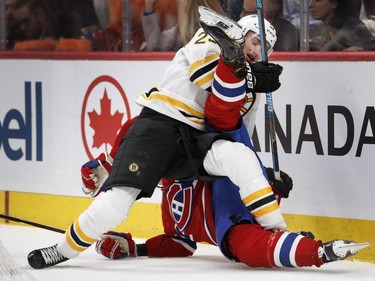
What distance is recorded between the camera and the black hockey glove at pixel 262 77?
15.0ft

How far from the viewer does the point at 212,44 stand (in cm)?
454

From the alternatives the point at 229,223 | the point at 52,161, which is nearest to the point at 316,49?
the point at 229,223

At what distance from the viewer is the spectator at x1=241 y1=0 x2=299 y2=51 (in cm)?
513

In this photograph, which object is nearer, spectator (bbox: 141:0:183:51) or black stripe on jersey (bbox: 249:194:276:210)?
black stripe on jersey (bbox: 249:194:276:210)

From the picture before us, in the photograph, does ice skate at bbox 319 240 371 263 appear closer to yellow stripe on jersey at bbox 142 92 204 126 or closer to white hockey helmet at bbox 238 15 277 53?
yellow stripe on jersey at bbox 142 92 204 126

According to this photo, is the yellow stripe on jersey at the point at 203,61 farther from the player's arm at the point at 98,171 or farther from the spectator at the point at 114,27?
the spectator at the point at 114,27

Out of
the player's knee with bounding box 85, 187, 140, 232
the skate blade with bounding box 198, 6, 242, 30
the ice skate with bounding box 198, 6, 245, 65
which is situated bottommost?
the player's knee with bounding box 85, 187, 140, 232

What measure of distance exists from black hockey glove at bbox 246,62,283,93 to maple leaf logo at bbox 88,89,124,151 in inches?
47.3

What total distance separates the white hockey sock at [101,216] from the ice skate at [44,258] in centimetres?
7

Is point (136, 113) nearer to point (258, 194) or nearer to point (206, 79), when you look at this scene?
point (206, 79)

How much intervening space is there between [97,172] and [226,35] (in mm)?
894

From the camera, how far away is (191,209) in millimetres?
Answer: 4812

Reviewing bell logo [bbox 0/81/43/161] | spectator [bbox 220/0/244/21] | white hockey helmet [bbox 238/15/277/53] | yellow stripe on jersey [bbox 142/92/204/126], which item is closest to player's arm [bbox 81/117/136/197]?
yellow stripe on jersey [bbox 142/92/204/126]

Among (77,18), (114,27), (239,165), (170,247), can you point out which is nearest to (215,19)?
(239,165)
